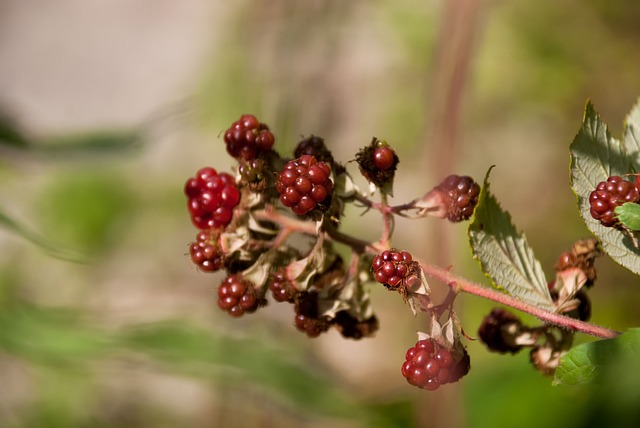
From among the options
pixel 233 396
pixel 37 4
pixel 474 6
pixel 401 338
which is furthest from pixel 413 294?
pixel 37 4

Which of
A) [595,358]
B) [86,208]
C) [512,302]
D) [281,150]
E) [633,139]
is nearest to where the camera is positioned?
[595,358]

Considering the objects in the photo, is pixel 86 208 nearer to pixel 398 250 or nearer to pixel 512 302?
pixel 398 250

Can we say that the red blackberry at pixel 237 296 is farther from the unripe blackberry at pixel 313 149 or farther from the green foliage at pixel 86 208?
the green foliage at pixel 86 208

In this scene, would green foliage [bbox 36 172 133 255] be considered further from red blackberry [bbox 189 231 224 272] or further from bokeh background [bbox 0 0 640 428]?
red blackberry [bbox 189 231 224 272]

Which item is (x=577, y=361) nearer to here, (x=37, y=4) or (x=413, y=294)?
(x=413, y=294)

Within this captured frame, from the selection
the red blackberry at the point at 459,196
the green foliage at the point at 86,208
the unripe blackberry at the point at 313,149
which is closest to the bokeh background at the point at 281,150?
the green foliage at the point at 86,208

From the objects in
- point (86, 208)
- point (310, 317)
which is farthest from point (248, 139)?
point (86, 208)
